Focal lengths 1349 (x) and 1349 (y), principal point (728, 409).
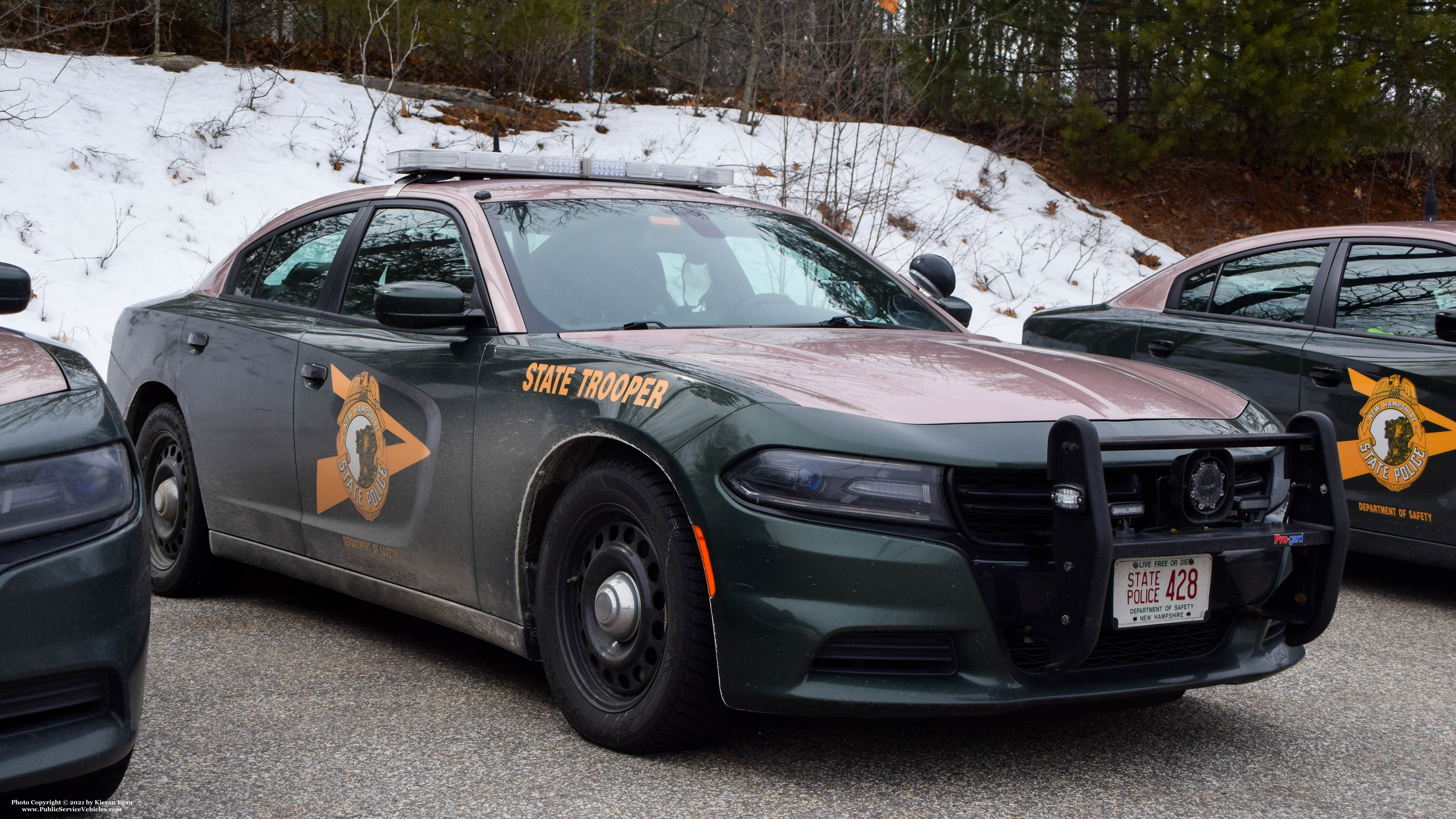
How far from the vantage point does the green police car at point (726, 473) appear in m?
2.95

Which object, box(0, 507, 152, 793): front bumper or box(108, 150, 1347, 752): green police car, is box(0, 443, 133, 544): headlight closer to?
box(0, 507, 152, 793): front bumper

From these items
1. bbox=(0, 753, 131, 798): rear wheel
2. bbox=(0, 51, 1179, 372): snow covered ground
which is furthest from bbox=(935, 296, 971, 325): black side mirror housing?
bbox=(0, 51, 1179, 372): snow covered ground

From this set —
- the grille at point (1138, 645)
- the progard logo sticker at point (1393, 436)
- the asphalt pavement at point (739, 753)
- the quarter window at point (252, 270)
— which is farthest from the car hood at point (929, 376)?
the quarter window at point (252, 270)

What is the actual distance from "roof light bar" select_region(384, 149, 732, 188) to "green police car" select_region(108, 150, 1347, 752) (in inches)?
0.5

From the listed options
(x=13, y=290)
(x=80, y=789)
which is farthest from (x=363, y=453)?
(x=80, y=789)

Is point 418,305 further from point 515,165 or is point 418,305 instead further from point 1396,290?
point 1396,290

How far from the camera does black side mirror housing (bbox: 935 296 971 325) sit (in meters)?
4.87

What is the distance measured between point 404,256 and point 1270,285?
3.84m

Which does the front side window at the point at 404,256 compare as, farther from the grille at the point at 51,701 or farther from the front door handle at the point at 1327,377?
the front door handle at the point at 1327,377

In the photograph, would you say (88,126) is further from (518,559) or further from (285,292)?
(518,559)

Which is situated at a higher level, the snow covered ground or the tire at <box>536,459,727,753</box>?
the snow covered ground

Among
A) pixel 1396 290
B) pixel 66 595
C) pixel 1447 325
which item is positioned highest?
pixel 1396 290

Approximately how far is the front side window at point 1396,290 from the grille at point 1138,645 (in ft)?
8.91

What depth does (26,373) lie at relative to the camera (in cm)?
263
